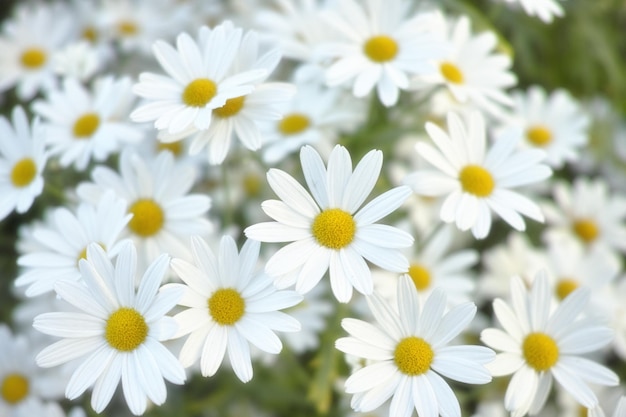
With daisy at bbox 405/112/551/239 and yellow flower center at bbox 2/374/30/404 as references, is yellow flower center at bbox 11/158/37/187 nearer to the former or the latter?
yellow flower center at bbox 2/374/30/404

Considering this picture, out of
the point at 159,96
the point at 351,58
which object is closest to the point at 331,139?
the point at 351,58

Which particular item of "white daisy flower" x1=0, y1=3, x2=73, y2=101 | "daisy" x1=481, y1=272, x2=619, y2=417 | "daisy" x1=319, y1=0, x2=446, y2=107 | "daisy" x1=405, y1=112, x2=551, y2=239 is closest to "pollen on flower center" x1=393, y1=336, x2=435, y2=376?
"daisy" x1=481, y1=272, x2=619, y2=417

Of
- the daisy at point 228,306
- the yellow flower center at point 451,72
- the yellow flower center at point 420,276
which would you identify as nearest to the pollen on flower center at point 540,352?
the yellow flower center at point 420,276

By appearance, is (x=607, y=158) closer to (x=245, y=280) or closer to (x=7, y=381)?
(x=245, y=280)

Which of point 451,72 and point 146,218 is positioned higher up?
point 451,72

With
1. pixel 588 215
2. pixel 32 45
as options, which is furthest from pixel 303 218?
pixel 32 45

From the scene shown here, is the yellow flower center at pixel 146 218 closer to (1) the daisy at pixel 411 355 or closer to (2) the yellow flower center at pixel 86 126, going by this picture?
(2) the yellow flower center at pixel 86 126

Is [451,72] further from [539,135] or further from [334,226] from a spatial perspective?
[334,226]
